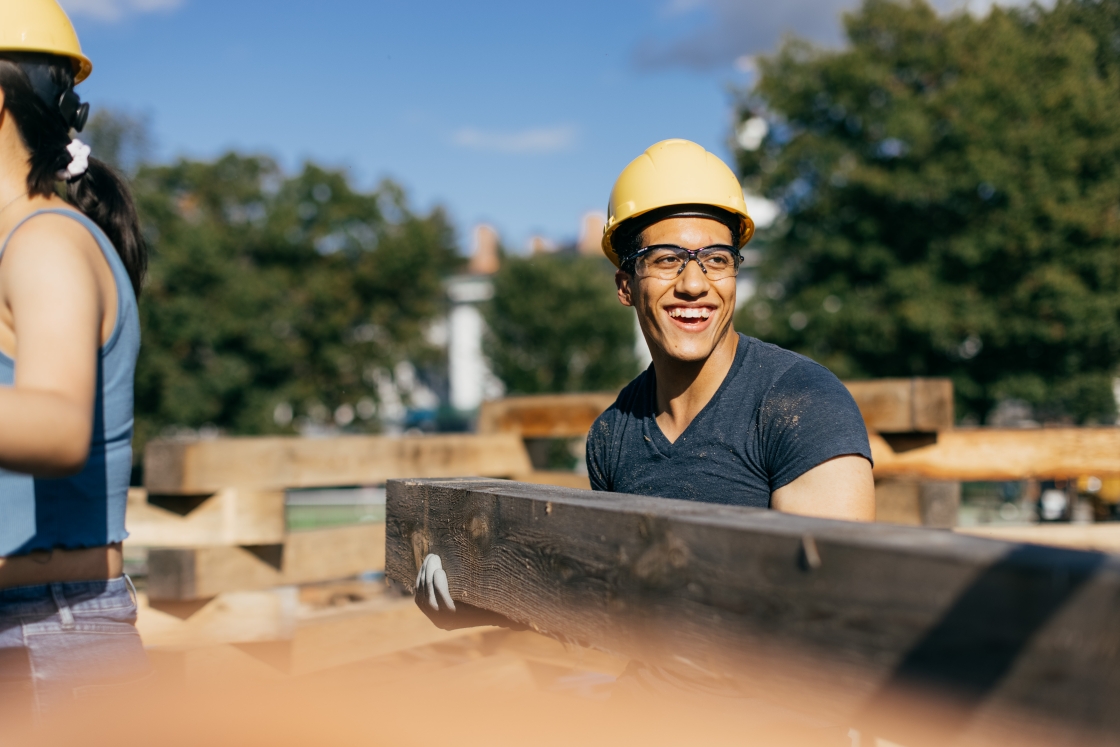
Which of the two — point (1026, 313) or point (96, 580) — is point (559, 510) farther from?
point (1026, 313)

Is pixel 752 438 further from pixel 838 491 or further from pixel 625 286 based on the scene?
pixel 625 286

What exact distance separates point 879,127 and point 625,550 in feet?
88.7

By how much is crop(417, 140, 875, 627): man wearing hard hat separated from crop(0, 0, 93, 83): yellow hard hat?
1.28 m

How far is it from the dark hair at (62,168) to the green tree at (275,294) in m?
31.1

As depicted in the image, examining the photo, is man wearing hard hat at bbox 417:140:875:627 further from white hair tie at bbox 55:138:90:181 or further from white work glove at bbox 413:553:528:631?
white hair tie at bbox 55:138:90:181

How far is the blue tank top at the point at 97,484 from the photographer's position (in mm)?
1877

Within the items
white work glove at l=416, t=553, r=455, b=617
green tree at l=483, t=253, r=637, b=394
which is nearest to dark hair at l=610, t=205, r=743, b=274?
white work glove at l=416, t=553, r=455, b=617

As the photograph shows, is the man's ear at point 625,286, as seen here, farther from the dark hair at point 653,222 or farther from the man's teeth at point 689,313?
the man's teeth at point 689,313

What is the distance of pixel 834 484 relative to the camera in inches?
83.4

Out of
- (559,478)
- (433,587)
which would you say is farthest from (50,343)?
(559,478)

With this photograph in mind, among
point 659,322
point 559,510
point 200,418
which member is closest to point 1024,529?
point 659,322

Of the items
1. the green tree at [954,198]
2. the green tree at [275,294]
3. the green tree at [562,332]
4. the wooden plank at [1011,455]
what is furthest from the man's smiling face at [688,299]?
the green tree at [562,332]

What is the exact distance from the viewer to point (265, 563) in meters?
4.03

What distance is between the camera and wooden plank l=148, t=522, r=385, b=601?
3736mm
